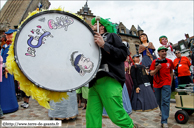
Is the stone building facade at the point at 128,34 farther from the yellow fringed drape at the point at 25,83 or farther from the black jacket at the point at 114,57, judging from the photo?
the yellow fringed drape at the point at 25,83

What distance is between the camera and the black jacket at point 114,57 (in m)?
1.57

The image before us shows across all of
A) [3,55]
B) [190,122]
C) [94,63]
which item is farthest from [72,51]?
[3,55]

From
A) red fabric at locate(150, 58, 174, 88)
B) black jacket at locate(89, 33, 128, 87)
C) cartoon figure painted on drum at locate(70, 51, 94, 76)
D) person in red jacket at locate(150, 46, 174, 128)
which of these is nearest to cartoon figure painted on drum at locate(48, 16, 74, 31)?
cartoon figure painted on drum at locate(70, 51, 94, 76)

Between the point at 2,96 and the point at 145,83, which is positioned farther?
the point at 145,83

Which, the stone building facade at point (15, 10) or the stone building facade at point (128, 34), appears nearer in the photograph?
the stone building facade at point (15, 10)

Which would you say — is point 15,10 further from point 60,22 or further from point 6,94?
point 60,22

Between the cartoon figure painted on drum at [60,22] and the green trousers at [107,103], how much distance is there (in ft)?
2.49

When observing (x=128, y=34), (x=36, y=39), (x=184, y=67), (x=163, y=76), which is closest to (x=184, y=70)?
(x=184, y=67)

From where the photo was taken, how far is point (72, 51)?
138cm

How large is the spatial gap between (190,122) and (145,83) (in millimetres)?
1771

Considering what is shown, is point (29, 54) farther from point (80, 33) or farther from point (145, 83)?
point (145, 83)

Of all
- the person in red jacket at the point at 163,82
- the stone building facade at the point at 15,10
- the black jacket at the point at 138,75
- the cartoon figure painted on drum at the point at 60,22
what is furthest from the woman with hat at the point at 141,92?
the stone building facade at the point at 15,10

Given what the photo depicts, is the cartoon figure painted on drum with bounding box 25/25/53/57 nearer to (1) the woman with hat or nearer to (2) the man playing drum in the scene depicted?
(2) the man playing drum

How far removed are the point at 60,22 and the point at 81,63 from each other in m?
0.47
